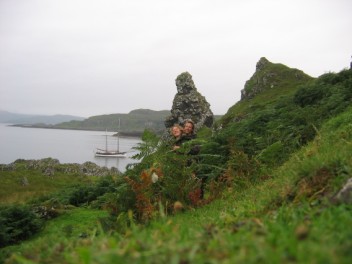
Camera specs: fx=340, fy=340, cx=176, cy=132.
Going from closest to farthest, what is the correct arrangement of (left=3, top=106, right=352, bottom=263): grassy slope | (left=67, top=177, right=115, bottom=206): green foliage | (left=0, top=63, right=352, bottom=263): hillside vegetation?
1. (left=3, top=106, right=352, bottom=263): grassy slope
2. (left=0, top=63, right=352, bottom=263): hillside vegetation
3. (left=67, top=177, right=115, bottom=206): green foliage

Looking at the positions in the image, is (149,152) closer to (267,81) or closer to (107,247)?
(107,247)

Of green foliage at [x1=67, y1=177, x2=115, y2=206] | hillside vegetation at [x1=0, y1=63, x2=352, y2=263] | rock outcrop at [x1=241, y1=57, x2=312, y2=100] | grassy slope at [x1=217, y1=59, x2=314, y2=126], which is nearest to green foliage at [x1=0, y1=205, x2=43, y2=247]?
hillside vegetation at [x1=0, y1=63, x2=352, y2=263]

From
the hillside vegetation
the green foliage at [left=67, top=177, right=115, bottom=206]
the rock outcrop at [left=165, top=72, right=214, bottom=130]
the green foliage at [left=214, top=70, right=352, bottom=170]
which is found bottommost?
the green foliage at [left=67, top=177, right=115, bottom=206]

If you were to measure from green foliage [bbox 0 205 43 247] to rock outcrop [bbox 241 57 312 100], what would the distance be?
44535 millimetres

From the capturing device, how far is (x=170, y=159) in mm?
7738

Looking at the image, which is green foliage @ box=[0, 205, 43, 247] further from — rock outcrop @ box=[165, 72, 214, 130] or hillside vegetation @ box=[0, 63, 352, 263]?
rock outcrop @ box=[165, 72, 214, 130]

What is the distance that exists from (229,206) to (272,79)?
4988 cm

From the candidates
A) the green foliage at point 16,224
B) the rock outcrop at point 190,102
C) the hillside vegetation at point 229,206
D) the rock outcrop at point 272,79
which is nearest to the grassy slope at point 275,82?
the rock outcrop at point 272,79

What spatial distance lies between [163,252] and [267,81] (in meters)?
52.9

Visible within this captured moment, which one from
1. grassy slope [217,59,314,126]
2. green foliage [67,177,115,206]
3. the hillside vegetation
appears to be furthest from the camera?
grassy slope [217,59,314,126]

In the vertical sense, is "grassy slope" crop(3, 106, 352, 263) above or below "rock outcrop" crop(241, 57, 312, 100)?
below

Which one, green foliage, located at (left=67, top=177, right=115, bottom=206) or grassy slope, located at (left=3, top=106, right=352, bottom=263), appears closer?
grassy slope, located at (left=3, top=106, right=352, bottom=263)

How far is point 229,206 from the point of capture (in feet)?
19.5

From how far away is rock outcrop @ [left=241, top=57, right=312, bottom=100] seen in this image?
51.4 m
